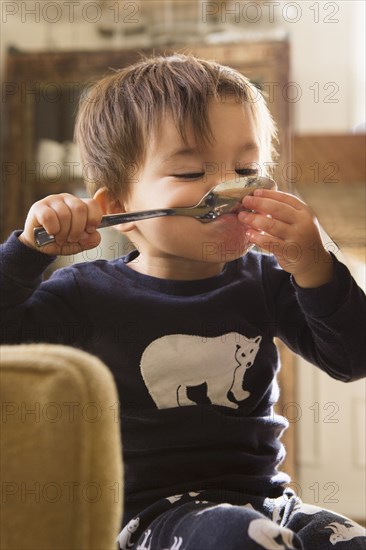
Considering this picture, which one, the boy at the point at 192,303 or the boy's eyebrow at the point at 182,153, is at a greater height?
the boy's eyebrow at the point at 182,153

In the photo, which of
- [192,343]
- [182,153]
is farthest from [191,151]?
[192,343]

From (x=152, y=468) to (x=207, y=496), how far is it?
0.24ft

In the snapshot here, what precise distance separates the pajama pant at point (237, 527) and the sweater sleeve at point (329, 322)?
0.16m

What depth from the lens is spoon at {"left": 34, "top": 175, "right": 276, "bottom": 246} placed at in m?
0.77

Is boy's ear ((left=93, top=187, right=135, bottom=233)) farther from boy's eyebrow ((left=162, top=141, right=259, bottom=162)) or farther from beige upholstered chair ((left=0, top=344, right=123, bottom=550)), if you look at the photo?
beige upholstered chair ((left=0, top=344, right=123, bottom=550))

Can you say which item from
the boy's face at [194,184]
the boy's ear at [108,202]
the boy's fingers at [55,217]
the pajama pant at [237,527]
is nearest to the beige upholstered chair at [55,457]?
the pajama pant at [237,527]

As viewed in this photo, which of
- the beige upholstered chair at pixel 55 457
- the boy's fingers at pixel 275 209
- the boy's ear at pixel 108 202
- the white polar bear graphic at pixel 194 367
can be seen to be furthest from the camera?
the boy's ear at pixel 108 202

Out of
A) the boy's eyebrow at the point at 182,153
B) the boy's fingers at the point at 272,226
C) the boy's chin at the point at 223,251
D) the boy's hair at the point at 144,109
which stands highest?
the boy's hair at the point at 144,109

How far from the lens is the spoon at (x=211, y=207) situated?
2.52ft

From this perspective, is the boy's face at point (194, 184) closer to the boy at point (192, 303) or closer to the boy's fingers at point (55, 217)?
the boy at point (192, 303)

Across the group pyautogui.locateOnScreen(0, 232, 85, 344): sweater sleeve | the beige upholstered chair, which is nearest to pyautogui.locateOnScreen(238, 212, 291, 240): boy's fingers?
pyautogui.locateOnScreen(0, 232, 85, 344): sweater sleeve

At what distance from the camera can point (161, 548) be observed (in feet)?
2.21

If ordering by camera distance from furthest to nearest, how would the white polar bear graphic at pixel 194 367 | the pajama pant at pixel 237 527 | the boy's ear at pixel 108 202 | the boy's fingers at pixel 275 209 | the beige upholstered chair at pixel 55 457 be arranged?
the boy's ear at pixel 108 202
the white polar bear graphic at pixel 194 367
the boy's fingers at pixel 275 209
the pajama pant at pixel 237 527
the beige upholstered chair at pixel 55 457

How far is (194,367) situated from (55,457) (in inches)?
18.1
